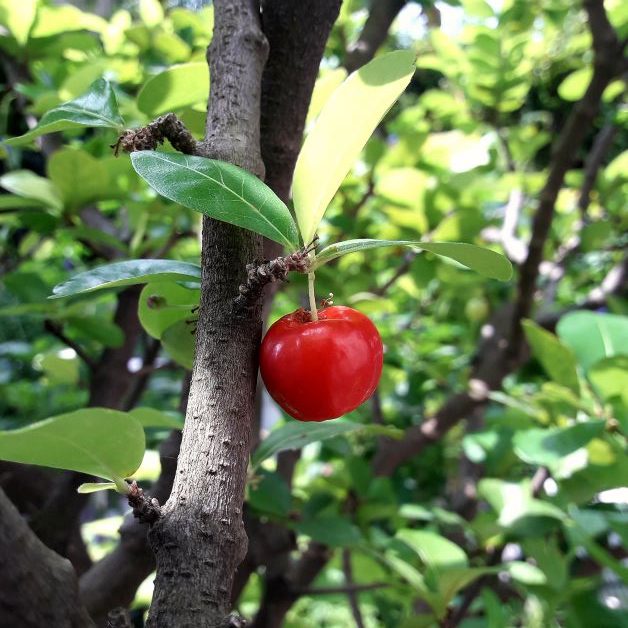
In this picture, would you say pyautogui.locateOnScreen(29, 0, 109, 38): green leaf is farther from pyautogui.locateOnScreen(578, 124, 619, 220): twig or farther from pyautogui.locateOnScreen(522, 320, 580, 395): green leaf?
pyautogui.locateOnScreen(578, 124, 619, 220): twig

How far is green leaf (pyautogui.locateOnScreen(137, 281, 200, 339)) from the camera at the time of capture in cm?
50

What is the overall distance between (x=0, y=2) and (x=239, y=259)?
0.84 metres

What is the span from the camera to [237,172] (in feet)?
1.28

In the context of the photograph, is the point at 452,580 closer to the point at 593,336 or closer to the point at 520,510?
the point at 520,510

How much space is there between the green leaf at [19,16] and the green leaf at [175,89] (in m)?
0.50

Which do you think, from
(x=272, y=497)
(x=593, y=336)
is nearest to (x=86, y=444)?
(x=272, y=497)

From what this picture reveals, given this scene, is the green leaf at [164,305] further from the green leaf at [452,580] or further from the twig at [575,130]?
the twig at [575,130]

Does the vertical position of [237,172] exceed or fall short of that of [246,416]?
it exceeds it

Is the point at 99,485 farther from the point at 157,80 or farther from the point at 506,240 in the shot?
the point at 506,240

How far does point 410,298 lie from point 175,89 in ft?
4.03

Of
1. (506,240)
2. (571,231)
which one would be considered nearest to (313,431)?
(506,240)

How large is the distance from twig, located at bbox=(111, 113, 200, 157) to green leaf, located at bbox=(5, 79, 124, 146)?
3 centimetres

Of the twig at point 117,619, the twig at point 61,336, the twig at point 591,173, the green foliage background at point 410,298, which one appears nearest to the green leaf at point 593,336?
the green foliage background at point 410,298

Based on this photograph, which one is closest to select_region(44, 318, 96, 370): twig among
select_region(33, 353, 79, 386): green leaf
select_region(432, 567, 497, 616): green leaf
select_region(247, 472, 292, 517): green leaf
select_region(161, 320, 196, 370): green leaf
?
select_region(33, 353, 79, 386): green leaf
